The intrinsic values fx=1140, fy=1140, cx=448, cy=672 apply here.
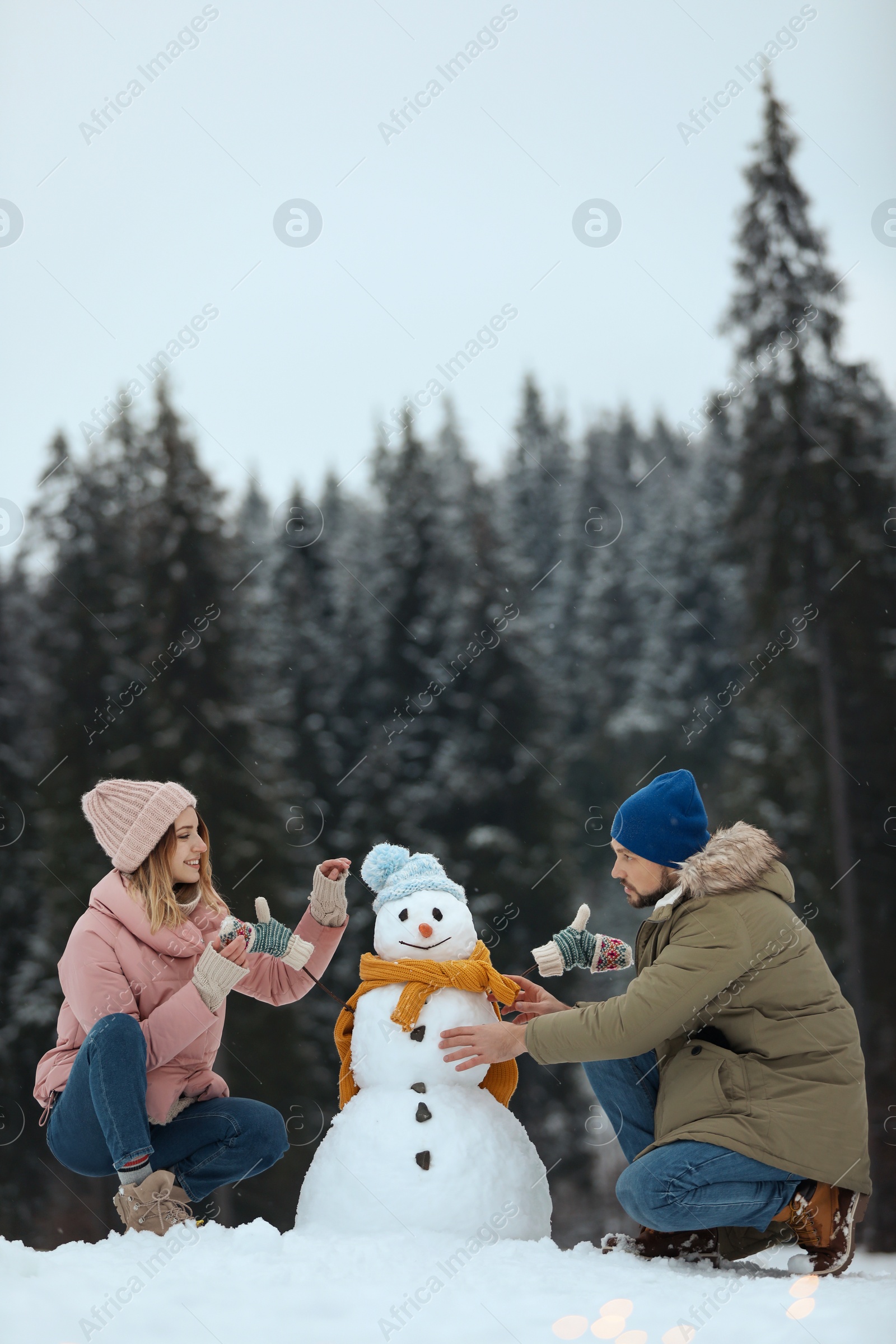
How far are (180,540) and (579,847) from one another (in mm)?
6198

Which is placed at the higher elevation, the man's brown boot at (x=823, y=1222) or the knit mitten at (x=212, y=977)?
the knit mitten at (x=212, y=977)

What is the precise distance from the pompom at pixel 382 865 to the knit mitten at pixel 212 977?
2.03 feet

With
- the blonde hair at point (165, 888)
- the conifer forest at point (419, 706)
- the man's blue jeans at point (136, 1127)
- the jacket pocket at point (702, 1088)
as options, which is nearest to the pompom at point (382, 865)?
the blonde hair at point (165, 888)

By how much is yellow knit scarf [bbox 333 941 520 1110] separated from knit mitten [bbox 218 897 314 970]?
19cm

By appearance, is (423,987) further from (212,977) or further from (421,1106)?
(212,977)

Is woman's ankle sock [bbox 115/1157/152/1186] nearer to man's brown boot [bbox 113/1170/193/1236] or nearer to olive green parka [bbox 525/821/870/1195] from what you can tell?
man's brown boot [bbox 113/1170/193/1236]

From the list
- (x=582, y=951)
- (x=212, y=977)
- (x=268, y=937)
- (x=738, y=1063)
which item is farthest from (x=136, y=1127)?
(x=738, y=1063)

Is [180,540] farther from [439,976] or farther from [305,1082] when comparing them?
[439,976]

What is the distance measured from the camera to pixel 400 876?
11.4ft

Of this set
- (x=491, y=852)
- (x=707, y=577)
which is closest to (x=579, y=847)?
(x=491, y=852)

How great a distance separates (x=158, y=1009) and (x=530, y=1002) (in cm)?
103

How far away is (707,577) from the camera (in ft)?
54.2

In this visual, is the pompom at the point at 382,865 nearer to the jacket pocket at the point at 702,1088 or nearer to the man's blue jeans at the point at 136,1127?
the man's blue jeans at the point at 136,1127

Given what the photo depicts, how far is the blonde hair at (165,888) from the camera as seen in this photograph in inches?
126
